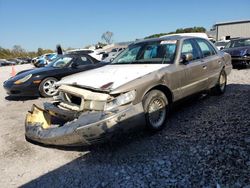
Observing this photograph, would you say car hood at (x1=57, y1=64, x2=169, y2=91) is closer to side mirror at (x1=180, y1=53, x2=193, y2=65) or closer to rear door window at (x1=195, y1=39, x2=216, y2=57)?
side mirror at (x1=180, y1=53, x2=193, y2=65)

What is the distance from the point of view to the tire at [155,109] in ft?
13.4

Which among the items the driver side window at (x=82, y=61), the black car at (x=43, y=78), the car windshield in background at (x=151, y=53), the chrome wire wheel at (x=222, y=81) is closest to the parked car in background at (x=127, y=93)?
the car windshield in background at (x=151, y=53)

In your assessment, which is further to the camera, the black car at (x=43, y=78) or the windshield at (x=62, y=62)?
the windshield at (x=62, y=62)

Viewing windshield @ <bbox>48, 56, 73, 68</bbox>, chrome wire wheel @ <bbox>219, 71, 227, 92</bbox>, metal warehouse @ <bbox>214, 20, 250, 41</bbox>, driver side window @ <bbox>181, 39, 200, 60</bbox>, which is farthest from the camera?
metal warehouse @ <bbox>214, 20, 250, 41</bbox>

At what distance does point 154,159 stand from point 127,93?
0.99m

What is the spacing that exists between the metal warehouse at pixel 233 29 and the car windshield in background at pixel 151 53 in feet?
130

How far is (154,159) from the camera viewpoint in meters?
3.54

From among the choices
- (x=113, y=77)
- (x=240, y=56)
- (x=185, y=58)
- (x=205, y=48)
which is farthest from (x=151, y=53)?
(x=240, y=56)

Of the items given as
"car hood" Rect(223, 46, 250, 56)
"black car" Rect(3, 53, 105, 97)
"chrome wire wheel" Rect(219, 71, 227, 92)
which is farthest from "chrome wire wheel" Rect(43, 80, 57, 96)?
"car hood" Rect(223, 46, 250, 56)

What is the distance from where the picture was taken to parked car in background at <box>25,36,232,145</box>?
141 inches

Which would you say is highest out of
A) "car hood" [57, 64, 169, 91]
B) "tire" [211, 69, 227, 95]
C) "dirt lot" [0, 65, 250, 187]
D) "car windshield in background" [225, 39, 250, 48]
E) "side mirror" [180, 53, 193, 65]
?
"side mirror" [180, 53, 193, 65]

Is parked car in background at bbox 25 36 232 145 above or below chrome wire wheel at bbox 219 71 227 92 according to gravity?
above

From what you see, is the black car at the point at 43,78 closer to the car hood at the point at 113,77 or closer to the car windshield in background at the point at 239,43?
the car hood at the point at 113,77

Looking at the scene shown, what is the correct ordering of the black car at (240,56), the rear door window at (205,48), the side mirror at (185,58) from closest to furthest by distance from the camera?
the side mirror at (185,58)
the rear door window at (205,48)
the black car at (240,56)
